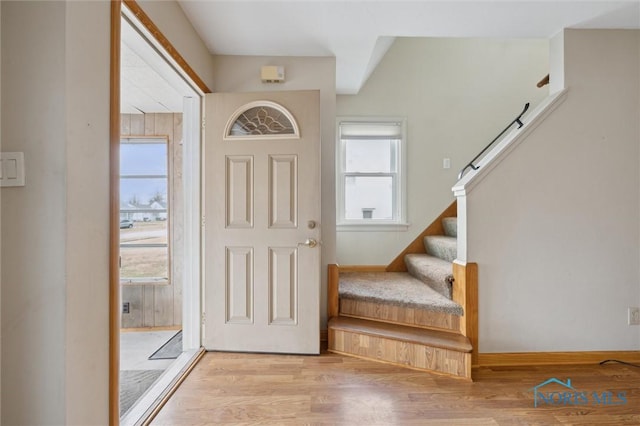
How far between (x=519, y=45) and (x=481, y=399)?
3680mm

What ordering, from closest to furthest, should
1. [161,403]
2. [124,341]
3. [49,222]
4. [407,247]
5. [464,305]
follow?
[49,222] → [161,403] → [464,305] → [124,341] → [407,247]

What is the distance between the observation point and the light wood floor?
1706 millimetres

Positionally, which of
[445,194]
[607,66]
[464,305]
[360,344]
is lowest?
[360,344]

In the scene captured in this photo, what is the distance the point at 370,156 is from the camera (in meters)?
3.63

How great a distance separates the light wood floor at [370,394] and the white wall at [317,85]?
2.02ft

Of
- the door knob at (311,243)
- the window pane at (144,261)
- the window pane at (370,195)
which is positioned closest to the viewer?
the door knob at (311,243)

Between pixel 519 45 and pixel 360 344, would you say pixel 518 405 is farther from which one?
pixel 519 45

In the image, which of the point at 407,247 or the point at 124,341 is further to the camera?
the point at 407,247

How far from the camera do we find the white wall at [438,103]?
3535 mm

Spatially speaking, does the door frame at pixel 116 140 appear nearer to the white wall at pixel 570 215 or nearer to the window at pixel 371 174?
the window at pixel 371 174

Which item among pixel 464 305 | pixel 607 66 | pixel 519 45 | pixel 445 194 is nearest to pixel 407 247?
pixel 445 194

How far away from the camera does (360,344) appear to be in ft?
7.81

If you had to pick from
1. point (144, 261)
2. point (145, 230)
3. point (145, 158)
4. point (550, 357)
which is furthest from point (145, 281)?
point (550, 357)

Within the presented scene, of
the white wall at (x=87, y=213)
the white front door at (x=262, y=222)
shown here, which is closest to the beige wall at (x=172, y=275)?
the white front door at (x=262, y=222)
